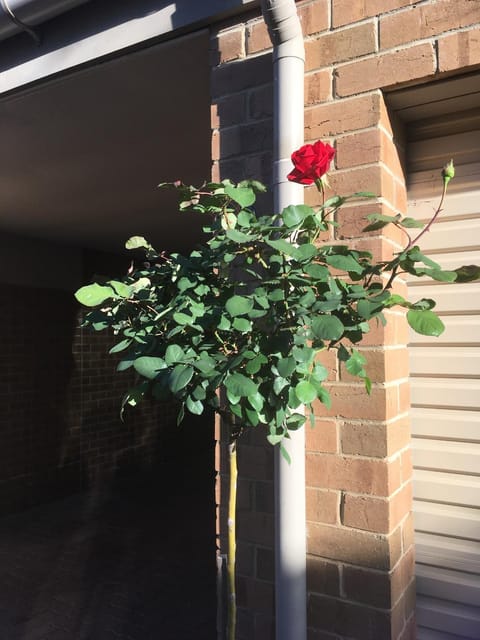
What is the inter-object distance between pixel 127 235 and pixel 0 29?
4108 mm

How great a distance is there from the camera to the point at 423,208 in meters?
2.03

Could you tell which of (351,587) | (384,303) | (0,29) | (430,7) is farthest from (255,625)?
(0,29)

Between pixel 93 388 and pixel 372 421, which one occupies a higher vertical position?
pixel 372 421

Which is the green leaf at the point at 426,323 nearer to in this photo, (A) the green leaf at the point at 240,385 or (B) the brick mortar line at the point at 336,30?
(A) the green leaf at the point at 240,385

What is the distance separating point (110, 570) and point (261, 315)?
3832 millimetres

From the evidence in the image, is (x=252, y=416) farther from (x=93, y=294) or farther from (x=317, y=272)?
(x=93, y=294)

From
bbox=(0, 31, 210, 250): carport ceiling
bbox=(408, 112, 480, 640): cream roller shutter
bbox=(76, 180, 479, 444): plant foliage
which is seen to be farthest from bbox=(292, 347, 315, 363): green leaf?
bbox=(0, 31, 210, 250): carport ceiling

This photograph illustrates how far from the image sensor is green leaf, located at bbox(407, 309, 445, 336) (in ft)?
4.01

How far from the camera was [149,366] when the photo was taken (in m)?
1.33

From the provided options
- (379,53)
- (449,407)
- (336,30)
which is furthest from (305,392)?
(336,30)

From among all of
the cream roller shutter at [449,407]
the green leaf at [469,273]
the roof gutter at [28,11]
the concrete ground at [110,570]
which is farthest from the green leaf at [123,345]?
the concrete ground at [110,570]

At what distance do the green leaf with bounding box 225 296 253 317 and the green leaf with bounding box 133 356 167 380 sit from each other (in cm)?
21

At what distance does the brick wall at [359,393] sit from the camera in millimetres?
1770

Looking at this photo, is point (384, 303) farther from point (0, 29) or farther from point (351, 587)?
point (0, 29)
